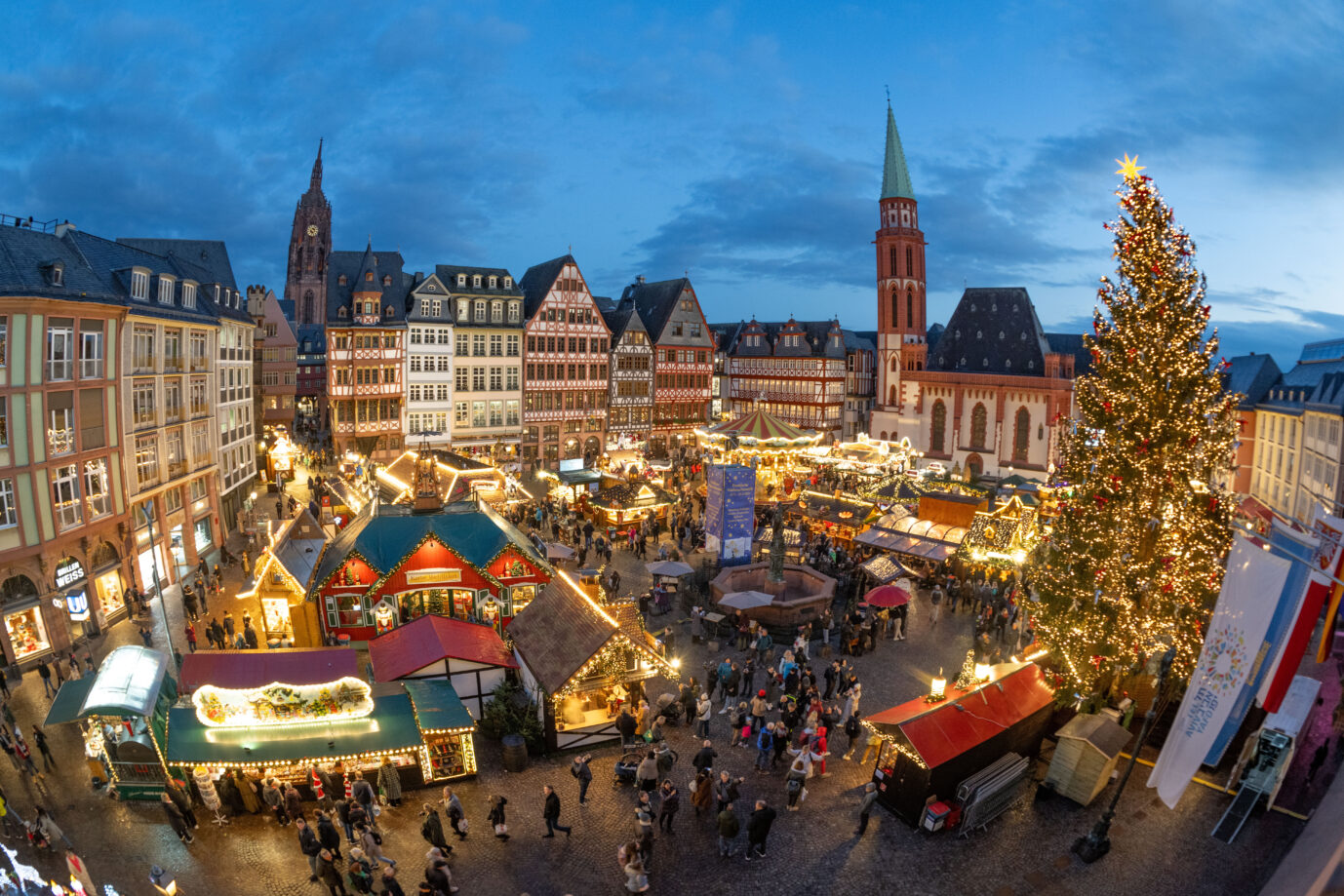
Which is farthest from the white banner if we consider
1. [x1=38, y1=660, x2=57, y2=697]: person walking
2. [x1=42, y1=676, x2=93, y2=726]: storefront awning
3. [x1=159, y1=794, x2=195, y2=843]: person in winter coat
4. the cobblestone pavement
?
[x1=38, y1=660, x2=57, y2=697]: person walking

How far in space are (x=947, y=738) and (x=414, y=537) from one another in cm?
1318

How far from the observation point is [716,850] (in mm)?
12336

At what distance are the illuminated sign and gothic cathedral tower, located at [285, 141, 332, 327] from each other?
268 ft

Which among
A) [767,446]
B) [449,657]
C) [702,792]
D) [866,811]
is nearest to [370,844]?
[449,657]

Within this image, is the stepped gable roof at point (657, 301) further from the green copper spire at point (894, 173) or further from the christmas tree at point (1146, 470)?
the christmas tree at point (1146, 470)

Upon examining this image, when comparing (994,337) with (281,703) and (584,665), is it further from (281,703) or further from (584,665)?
(281,703)

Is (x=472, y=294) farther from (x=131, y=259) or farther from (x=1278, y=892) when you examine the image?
(x=1278, y=892)

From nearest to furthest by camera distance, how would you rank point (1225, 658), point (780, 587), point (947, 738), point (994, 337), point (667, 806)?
1. point (1225, 658)
2. point (667, 806)
3. point (947, 738)
4. point (780, 587)
5. point (994, 337)

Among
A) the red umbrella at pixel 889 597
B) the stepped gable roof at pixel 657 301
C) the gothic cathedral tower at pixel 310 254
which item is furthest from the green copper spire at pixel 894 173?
the gothic cathedral tower at pixel 310 254

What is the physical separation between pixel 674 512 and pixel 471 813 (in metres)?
20.0

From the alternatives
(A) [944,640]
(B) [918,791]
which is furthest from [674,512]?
(B) [918,791]

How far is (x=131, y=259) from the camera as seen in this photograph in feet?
82.1

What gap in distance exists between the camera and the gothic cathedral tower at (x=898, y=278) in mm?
57406

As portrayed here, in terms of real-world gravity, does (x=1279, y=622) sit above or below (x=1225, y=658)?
above
